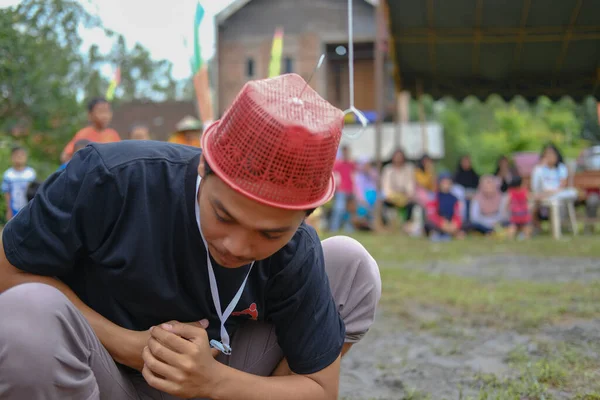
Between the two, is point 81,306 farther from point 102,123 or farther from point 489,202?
point 489,202

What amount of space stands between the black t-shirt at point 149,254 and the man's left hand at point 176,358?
0.38 feet

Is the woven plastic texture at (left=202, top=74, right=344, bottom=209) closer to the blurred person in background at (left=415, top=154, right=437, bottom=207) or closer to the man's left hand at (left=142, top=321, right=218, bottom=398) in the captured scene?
the man's left hand at (left=142, top=321, right=218, bottom=398)

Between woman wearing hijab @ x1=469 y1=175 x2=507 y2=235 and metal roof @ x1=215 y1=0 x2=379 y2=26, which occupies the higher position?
metal roof @ x1=215 y1=0 x2=379 y2=26

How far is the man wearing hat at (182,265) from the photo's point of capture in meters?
1.30

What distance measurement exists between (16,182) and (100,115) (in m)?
1.11

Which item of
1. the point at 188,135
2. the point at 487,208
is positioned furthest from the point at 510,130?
the point at 188,135

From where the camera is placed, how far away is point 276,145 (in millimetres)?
1289

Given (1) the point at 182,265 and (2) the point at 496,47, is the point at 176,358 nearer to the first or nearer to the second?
(1) the point at 182,265

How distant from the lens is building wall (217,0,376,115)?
22.6 meters

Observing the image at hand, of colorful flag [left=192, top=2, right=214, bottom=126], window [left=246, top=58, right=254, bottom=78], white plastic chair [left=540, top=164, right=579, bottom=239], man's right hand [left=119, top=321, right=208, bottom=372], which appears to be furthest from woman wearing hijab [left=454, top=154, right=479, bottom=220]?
window [left=246, top=58, right=254, bottom=78]

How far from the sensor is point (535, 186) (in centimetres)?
987

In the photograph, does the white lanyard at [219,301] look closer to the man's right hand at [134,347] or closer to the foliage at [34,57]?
the man's right hand at [134,347]

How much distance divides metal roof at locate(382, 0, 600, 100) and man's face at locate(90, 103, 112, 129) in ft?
13.7

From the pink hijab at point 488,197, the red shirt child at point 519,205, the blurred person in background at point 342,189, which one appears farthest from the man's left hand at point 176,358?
the blurred person in background at point 342,189
